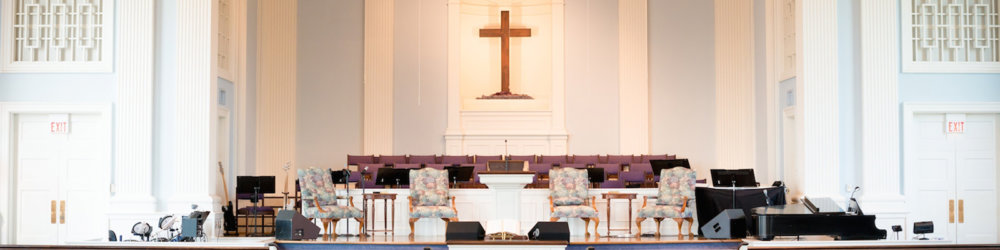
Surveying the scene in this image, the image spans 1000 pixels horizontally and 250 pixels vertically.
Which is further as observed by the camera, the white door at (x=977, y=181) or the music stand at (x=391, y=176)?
the white door at (x=977, y=181)

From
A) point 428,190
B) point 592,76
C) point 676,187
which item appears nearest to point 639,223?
point 676,187

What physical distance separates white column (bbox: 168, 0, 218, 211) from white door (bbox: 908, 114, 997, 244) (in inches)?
336

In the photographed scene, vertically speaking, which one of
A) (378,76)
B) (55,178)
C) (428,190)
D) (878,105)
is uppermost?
(378,76)

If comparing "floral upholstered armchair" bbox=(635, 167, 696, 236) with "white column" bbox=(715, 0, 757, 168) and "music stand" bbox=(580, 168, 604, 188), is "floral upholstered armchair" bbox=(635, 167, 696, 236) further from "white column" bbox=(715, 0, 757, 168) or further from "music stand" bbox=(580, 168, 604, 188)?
"white column" bbox=(715, 0, 757, 168)

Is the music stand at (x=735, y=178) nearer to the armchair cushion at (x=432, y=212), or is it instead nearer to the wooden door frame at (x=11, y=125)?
the armchair cushion at (x=432, y=212)

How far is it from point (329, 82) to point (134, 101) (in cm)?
549

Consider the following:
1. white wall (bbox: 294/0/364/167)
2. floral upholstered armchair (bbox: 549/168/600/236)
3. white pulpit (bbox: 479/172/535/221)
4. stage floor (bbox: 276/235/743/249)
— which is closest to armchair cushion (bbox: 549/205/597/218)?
floral upholstered armchair (bbox: 549/168/600/236)

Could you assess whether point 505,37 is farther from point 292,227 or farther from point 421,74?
point 292,227

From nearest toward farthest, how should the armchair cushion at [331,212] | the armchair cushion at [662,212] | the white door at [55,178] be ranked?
1. the armchair cushion at [331,212]
2. the armchair cushion at [662,212]
3. the white door at [55,178]

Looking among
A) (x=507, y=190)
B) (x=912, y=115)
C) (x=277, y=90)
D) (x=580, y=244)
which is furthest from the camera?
(x=277, y=90)

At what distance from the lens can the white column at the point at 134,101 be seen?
11.4 metres

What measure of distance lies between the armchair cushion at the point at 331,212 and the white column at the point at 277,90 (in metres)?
4.90

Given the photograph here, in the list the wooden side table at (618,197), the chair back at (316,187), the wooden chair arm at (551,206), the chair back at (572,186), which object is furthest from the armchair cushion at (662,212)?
the chair back at (316,187)

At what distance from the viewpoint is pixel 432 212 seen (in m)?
11.1
